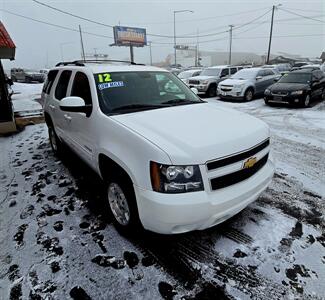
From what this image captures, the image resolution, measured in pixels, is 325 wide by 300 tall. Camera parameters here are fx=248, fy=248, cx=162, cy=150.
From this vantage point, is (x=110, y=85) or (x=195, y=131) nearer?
(x=195, y=131)

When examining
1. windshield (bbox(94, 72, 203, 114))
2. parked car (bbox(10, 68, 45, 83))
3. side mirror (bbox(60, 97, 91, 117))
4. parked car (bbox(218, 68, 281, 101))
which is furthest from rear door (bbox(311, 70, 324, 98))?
parked car (bbox(10, 68, 45, 83))

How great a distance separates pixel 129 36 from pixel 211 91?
1651 inches

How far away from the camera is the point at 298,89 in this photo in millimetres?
10055

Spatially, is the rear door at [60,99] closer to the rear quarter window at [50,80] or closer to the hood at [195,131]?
the rear quarter window at [50,80]

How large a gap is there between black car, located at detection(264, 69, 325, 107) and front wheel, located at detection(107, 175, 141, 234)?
31.5ft

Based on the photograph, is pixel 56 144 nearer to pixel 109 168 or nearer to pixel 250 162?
pixel 109 168

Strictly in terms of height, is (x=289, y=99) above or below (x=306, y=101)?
above

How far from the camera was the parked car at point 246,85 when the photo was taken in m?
12.2

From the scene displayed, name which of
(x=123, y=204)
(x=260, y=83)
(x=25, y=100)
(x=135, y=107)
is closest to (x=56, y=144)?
(x=135, y=107)

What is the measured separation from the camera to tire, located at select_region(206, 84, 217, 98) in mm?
13992

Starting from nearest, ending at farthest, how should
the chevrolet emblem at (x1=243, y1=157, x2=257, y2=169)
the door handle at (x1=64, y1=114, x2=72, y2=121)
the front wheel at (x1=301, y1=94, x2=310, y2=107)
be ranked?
1. the chevrolet emblem at (x1=243, y1=157, x2=257, y2=169)
2. the door handle at (x1=64, y1=114, x2=72, y2=121)
3. the front wheel at (x1=301, y1=94, x2=310, y2=107)

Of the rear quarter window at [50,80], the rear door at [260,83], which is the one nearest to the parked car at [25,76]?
the rear door at [260,83]

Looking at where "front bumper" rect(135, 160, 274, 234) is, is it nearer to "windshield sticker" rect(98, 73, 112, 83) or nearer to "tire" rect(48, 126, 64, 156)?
"windshield sticker" rect(98, 73, 112, 83)

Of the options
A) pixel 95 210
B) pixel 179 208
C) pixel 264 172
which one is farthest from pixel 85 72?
pixel 264 172
